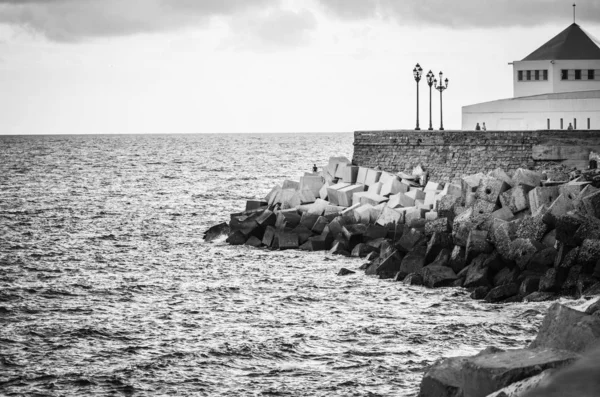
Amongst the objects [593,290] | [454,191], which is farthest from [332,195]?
[593,290]

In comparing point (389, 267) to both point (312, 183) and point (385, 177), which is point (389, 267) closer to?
point (385, 177)

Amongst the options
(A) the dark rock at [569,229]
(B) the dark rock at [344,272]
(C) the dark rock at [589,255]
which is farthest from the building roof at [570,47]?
(C) the dark rock at [589,255]

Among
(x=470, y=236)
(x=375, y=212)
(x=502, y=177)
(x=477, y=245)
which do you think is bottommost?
(x=477, y=245)

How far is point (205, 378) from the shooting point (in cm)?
1309

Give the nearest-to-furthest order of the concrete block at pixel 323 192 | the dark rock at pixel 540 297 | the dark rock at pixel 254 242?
the dark rock at pixel 540 297
the dark rock at pixel 254 242
the concrete block at pixel 323 192

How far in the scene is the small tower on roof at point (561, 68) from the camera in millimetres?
46594

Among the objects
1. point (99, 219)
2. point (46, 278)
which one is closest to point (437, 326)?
point (46, 278)

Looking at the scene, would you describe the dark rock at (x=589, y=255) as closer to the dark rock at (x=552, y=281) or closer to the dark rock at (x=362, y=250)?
the dark rock at (x=552, y=281)

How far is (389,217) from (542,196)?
4.97 m

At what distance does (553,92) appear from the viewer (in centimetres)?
4619

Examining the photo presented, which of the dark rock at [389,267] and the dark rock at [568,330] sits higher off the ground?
the dark rock at [568,330]

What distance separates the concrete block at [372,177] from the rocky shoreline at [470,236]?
0.06 meters

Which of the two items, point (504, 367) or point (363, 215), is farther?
point (363, 215)

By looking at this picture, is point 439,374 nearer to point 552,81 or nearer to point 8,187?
point 552,81
